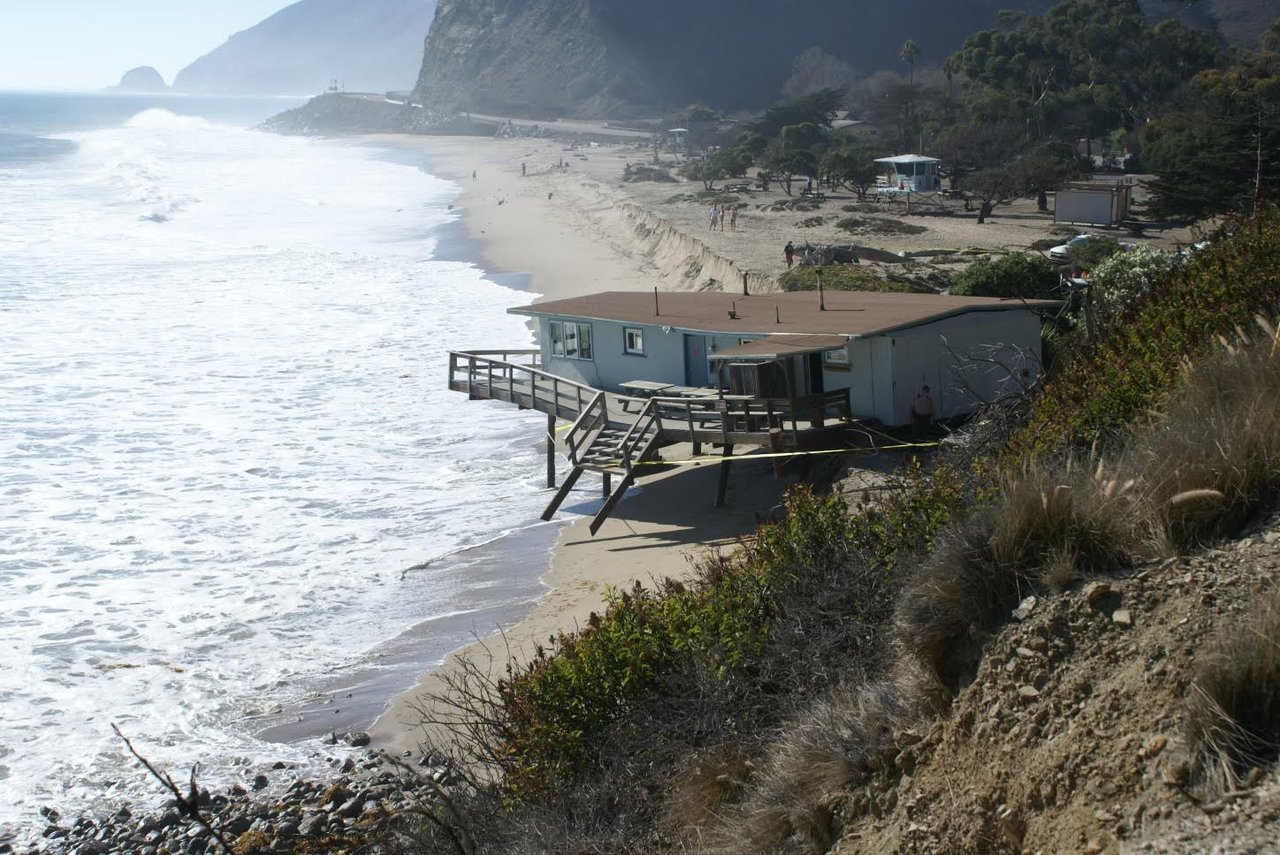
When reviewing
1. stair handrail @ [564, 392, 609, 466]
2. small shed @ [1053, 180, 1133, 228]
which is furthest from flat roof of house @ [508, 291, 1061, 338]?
small shed @ [1053, 180, 1133, 228]

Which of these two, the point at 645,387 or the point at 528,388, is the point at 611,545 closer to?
the point at 645,387

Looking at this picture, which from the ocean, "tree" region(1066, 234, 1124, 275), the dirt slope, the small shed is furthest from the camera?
the small shed

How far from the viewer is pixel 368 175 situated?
123 meters

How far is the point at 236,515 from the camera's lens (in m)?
22.5

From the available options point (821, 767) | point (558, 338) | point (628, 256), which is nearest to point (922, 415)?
point (558, 338)

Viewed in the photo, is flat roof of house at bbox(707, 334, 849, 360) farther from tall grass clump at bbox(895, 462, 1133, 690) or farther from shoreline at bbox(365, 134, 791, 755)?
tall grass clump at bbox(895, 462, 1133, 690)

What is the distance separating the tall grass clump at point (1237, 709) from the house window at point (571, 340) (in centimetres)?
1949

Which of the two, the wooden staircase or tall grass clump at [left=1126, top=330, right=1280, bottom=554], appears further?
the wooden staircase

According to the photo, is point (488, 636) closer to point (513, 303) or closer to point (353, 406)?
point (353, 406)

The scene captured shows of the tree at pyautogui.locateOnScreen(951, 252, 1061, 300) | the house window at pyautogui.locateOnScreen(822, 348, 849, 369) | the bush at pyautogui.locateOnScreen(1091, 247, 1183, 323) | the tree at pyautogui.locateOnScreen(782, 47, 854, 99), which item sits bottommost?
the house window at pyautogui.locateOnScreen(822, 348, 849, 369)

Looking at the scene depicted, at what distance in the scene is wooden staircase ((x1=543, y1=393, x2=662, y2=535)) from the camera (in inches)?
805

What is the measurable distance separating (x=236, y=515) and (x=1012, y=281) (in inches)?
697

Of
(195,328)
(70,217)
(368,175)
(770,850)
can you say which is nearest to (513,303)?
(195,328)

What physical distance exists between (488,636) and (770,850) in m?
9.45
